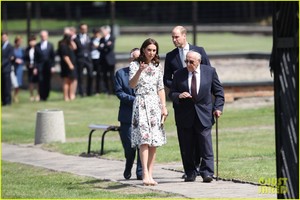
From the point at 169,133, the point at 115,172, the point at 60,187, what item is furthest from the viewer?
the point at 169,133

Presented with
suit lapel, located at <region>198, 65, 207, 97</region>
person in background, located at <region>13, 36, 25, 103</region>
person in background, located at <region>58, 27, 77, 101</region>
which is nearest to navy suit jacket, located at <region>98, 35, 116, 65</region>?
person in background, located at <region>58, 27, 77, 101</region>

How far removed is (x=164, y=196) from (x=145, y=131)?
→ 142 cm

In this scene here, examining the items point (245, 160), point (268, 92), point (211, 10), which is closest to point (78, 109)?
point (268, 92)

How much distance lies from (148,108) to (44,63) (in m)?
18.0

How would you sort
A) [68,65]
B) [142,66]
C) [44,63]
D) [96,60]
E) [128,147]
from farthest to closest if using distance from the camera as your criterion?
[96,60] < [44,63] < [68,65] < [128,147] < [142,66]

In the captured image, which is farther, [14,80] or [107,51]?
[14,80]

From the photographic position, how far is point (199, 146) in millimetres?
14992

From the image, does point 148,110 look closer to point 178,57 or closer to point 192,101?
point 192,101

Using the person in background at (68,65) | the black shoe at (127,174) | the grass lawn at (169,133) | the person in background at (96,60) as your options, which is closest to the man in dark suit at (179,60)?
the black shoe at (127,174)

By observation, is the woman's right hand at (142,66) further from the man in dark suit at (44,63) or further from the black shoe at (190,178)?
the man in dark suit at (44,63)

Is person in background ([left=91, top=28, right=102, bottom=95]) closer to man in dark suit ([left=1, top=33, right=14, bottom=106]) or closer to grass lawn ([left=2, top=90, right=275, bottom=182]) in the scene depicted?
grass lawn ([left=2, top=90, right=275, bottom=182])

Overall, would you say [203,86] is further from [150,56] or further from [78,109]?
[78,109]

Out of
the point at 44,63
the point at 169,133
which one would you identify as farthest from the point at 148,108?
the point at 44,63

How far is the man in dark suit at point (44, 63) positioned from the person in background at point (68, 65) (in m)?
0.52
